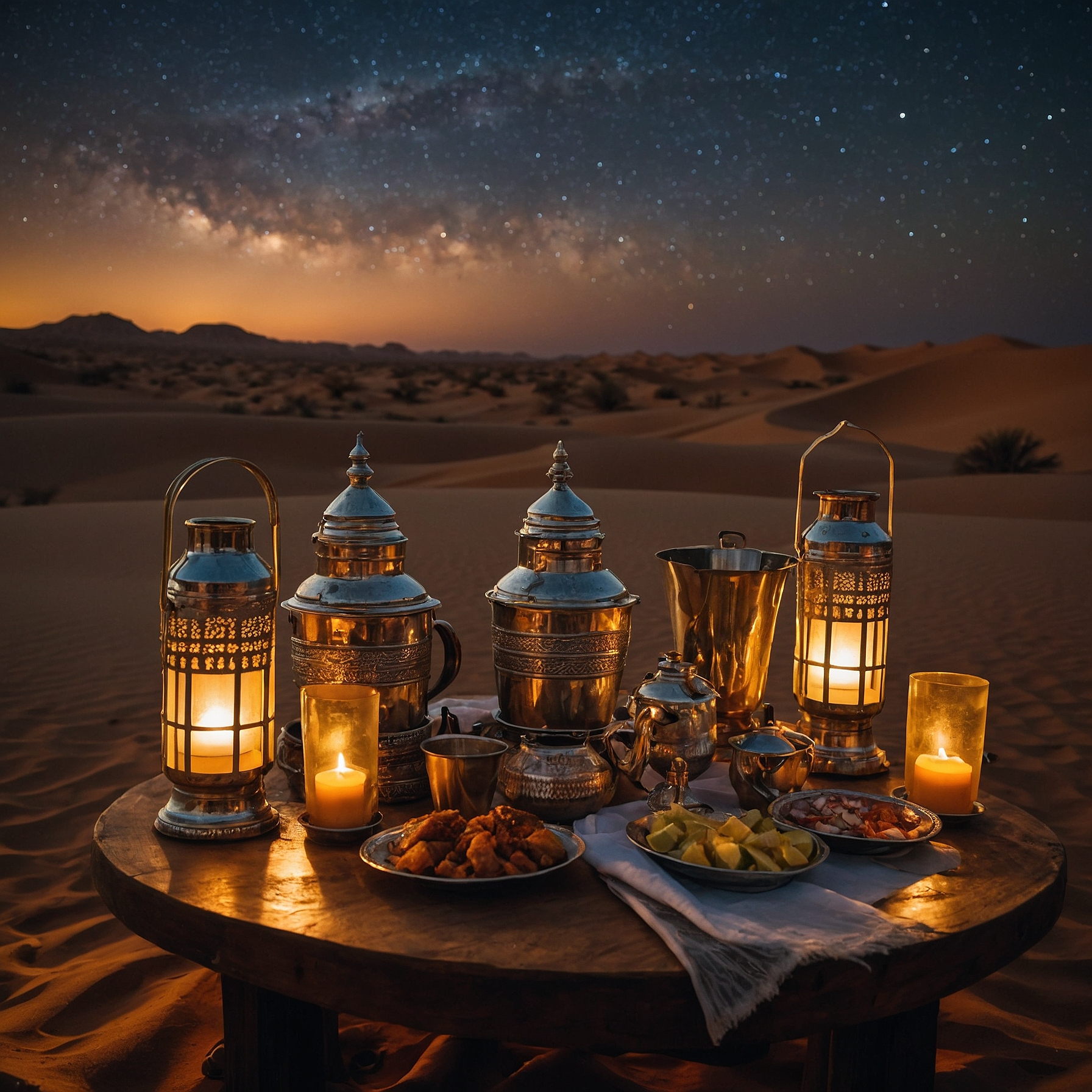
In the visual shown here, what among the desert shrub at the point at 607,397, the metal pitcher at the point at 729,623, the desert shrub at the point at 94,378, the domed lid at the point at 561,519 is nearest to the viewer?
the domed lid at the point at 561,519

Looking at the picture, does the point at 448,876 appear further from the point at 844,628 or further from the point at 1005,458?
the point at 1005,458

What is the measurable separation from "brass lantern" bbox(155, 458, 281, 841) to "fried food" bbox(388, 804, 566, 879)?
363 mm

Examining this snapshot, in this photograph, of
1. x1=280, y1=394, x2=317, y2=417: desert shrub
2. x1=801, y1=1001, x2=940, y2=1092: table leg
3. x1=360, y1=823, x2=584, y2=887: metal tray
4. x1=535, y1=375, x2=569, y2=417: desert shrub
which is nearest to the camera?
x1=360, y1=823, x2=584, y2=887: metal tray

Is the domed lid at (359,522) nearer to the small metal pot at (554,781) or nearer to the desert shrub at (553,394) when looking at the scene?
the small metal pot at (554,781)

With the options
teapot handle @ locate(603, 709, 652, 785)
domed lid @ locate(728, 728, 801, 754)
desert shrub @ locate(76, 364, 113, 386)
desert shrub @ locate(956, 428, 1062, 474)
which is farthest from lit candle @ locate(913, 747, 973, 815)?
desert shrub @ locate(76, 364, 113, 386)

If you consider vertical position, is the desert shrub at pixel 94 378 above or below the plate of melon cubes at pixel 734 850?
above

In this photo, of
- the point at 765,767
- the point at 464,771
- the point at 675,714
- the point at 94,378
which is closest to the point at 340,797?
the point at 464,771

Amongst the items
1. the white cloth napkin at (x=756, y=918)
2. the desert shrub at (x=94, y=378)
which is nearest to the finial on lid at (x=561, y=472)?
the white cloth napkin at (x=756, y=918)

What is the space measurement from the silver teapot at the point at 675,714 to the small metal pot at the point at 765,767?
0.07 meters

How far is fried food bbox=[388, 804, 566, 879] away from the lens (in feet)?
5.82

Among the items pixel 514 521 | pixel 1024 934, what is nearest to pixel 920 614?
pixel 514 521

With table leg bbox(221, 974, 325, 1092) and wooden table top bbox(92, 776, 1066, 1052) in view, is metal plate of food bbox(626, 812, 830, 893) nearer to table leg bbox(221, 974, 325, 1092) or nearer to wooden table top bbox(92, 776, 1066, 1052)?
wooden table top bbox(92, 776, 1066, 1052)

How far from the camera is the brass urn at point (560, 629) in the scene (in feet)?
7.41

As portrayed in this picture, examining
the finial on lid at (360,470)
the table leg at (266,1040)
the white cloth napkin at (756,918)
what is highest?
the finial on lid at (360,470)
